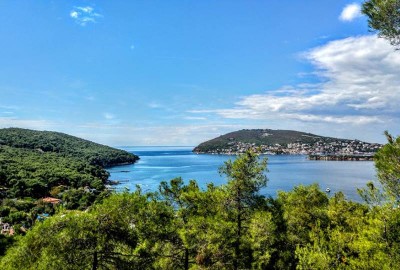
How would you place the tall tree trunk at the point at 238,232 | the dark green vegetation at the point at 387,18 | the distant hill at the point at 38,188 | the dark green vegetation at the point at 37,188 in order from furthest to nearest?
the distant hill at the point at 38,188 < the dark green vegetation at the point at 37,188 < the tall tree trunk at the point at 238,232 < the dark green vegetation at the point at 387,18

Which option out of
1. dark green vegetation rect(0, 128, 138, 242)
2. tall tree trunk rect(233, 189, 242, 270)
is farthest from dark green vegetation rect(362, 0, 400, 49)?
dark green vegetation rect(0, 128, 138, 242)

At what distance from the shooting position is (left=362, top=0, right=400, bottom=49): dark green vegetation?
8.82 meters

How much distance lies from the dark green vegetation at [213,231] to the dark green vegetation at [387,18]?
2980 mm

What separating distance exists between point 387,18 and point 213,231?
907cm

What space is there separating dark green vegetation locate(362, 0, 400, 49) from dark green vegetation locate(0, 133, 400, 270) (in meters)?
2.98

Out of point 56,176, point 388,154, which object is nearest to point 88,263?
point 388,154

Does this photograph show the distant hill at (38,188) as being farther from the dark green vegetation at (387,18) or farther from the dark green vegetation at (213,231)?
the dark green vegetation at (387,18)

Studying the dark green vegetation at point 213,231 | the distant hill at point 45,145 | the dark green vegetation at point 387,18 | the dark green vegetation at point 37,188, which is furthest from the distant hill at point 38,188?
the dark green vegetation at point 387,18

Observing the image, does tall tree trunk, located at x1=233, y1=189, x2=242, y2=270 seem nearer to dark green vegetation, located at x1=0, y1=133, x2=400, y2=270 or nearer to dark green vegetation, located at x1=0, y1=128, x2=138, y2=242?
dark green vegetation, located at x1=0, y1=133, x2=400, y2=270

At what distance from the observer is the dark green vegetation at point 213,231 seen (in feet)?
30.0

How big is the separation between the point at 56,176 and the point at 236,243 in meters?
94.7

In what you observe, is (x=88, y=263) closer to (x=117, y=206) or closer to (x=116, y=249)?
(x=116, y=249)

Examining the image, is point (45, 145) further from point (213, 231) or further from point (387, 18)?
point (387, 18)

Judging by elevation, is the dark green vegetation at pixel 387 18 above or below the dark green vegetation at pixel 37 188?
above
